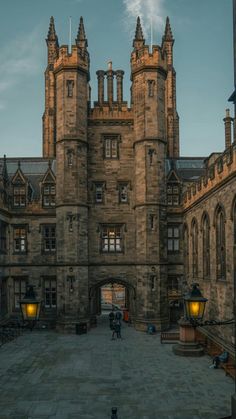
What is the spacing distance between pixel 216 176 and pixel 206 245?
5081 millimetres

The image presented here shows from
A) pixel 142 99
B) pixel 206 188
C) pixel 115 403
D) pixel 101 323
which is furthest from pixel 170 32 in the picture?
pixel 115 403

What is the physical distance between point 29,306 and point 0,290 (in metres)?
21.0

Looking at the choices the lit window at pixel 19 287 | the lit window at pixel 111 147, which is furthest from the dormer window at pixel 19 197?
the lit window at pixel 111 147

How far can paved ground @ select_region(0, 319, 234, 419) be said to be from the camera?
13828 millimetres

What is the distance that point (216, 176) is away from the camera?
21484 mm

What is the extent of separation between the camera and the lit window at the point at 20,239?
103ft

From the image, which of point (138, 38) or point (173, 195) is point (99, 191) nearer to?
point (173, 195)

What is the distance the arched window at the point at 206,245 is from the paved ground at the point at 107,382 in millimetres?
5072

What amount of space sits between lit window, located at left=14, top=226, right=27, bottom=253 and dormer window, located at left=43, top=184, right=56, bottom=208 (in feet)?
8.36

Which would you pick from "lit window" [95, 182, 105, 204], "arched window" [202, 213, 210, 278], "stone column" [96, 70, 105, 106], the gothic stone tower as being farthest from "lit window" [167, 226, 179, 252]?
"stone column" [96, 70, 105, 106]

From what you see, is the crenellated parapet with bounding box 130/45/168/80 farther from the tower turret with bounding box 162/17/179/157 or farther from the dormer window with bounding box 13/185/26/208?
the dormer window with bounding box 13/185/26/208

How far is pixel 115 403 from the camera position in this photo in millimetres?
14539

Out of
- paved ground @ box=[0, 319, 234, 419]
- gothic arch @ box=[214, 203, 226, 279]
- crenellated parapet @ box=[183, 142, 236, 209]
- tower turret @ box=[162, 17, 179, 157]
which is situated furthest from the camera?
tower turret @ box=[162, 17, 179, 157]

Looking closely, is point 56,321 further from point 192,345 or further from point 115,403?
point 115,403
